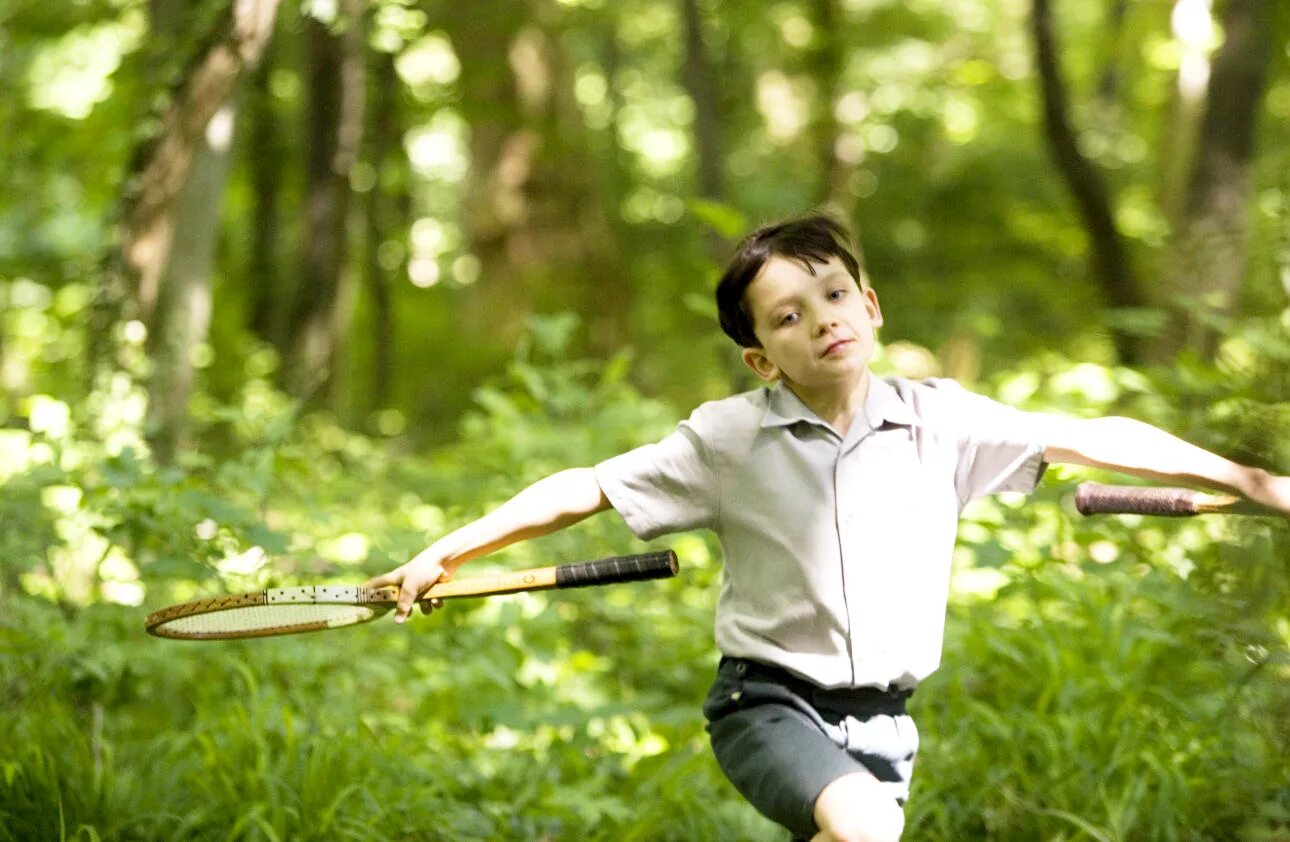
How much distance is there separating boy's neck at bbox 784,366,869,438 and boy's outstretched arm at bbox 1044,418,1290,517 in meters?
0.42

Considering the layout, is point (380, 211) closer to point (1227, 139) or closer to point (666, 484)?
point (1227, 139)

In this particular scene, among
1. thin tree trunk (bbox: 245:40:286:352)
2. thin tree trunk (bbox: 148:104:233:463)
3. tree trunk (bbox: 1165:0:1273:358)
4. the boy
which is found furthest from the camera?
thin tree trunk (bbox: 245:40:286:352)

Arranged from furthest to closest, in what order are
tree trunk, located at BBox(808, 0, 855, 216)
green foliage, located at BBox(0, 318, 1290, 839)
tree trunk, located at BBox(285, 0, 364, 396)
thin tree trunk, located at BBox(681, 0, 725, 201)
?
tree trunk, located at BBox(808, 0, 855, 216), tree trunk, located at BBox(285, 0, 364, 396), thin tree trunk, located at BBox(681, 0, 725, 201), green foliage, located at BBox(0, 318, 1290, 839)

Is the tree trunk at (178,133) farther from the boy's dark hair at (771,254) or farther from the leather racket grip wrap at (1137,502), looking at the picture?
the leather racket grip wrap at (1137,502)

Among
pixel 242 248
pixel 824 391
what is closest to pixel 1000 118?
pixel 242 248

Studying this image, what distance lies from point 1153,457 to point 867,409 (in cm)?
60

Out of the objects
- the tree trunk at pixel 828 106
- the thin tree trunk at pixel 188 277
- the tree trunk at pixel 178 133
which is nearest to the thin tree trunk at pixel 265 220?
the tree trunk at pixel 828 106

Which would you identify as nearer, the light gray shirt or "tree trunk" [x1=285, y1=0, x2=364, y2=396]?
the light gray shirt

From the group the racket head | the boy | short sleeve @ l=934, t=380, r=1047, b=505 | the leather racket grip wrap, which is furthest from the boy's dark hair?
the racket head

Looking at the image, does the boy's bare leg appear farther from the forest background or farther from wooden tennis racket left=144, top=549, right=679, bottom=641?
the forest background

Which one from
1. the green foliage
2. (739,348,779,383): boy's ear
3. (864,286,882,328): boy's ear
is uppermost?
(864,286,882,328): boy's ear

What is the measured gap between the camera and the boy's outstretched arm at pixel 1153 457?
2481 millimetres

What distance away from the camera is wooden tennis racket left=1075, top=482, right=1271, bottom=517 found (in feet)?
8.30

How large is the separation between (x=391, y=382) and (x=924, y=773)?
8.82 meters
